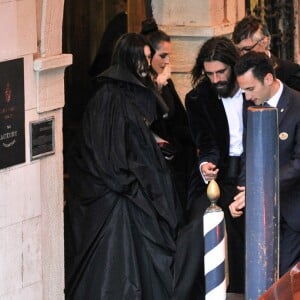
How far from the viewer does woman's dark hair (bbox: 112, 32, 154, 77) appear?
32.4 ft

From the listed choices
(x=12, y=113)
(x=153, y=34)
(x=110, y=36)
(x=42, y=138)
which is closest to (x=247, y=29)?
(x=153, y=34)

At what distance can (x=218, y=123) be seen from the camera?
9992 mm

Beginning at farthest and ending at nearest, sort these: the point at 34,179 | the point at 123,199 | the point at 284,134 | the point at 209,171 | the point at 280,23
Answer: the point at 280,23 → the point at 123,199 → the point at 209,171 → the point at 34,179 → the point at 284,134

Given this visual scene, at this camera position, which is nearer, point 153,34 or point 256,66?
point 256,66

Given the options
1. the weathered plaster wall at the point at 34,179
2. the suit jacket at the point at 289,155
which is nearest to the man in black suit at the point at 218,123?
the suit jacket at the point at 289,155

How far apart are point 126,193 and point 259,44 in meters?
1.53

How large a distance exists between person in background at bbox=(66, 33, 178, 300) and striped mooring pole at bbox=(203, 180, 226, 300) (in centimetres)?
162

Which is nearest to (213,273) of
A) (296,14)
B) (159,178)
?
(159,178)

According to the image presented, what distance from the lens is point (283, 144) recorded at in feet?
29.6

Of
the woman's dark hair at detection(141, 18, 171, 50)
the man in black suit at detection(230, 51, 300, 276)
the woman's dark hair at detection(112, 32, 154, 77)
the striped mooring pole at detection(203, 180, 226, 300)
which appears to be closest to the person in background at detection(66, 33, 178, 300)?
the woman's dark hair at detection(112, 32, 154, 77)

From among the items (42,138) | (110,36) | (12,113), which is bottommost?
(42,138)

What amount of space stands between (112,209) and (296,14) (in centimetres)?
495

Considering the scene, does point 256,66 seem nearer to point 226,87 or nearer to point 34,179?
point 226,87

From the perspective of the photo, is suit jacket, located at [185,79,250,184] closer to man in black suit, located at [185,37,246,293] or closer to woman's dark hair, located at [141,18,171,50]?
man in black suit, located at [185,37,246,293]
